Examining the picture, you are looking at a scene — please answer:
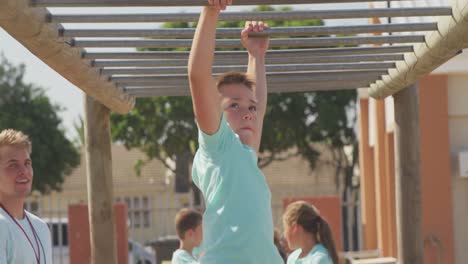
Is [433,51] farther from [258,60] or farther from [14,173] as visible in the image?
[14,173]

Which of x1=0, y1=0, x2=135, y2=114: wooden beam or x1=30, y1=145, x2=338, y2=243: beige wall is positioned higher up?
x1=0, y1=0, x2=135, y2=114: wooden beam

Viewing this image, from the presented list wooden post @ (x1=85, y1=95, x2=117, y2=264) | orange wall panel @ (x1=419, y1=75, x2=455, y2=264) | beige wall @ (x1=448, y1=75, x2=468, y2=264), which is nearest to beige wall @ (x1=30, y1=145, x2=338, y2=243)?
beige wall @ (x1=448, y1=75, x2=468, y2=264)

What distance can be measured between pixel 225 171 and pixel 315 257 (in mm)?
2348

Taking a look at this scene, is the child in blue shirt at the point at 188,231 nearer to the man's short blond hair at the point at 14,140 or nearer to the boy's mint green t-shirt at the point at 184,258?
the boy's mint green t-shirt at the point at 184,258

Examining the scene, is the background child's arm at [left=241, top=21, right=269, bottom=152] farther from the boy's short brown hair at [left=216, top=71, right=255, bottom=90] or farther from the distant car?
the distant car

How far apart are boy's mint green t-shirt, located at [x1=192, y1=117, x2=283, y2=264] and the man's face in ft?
5.73

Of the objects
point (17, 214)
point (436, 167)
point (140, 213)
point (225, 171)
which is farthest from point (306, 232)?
point (140, 213)

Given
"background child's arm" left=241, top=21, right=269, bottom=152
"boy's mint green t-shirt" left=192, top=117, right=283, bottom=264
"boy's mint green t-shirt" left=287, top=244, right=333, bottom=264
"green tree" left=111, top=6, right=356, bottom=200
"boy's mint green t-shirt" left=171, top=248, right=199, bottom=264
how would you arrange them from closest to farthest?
"boy's mint green t-shirt" left=192, top=117, right=283, bottom=264 → "background child's arm" left=241, top=21, right=269, bottom=152 → "boy's mint green t-shirt" left=287, top=244, right=333, bottom=264 → "boy's mint green t-shirt" left=171, top=248, right=199, bottom=264 → "green tree" left=111, top=6, right=356, bottom=200

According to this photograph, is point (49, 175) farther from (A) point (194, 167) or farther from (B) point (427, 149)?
(A) point (194, 167)

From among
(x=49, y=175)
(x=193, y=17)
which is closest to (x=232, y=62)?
(x=193, y=17)

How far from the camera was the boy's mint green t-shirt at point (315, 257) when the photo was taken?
20.9ft

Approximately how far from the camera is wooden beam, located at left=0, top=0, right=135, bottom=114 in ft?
15.0

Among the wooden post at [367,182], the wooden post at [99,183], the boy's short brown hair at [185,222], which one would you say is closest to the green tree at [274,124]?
the wooden post at [367,182]

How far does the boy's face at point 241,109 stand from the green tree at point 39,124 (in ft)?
119
